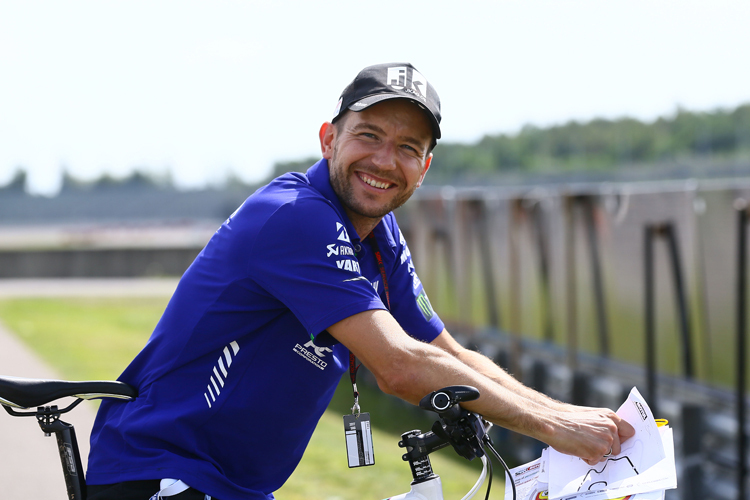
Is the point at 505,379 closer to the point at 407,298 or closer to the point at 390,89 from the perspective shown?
the point at 407,298

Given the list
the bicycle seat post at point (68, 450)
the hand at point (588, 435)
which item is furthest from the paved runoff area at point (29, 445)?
the hand at point (588, 435)

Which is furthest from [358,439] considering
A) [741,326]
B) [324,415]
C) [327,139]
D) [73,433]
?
[324,415]

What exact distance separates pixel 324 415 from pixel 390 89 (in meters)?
7.77

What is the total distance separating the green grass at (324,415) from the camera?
264 inches

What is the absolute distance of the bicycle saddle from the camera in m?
2.22

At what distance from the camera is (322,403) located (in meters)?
2.38

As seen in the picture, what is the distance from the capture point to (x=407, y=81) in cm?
227

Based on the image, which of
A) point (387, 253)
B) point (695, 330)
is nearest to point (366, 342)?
point (387, 253)

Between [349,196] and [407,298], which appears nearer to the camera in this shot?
[349,196]

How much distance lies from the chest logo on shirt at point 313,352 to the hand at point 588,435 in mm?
675

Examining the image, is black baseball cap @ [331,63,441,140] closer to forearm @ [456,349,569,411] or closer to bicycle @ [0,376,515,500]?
forearm @ [456,349,569,411]

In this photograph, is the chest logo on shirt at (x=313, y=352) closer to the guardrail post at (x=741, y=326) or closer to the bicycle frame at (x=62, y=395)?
the bicycle frame at (x=62, y=395)

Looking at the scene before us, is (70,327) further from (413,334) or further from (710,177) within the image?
(710,177)

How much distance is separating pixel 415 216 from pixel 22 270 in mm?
21292
